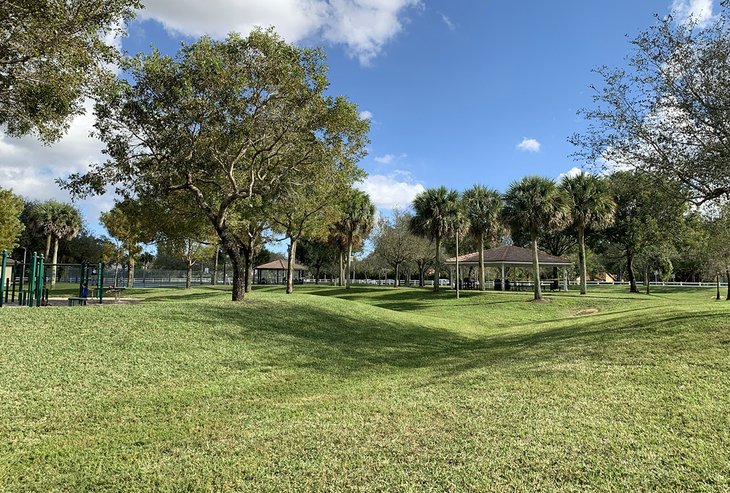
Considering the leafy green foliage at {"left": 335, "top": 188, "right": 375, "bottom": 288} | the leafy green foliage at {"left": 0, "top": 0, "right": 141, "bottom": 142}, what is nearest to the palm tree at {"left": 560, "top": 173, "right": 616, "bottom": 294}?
the leafy green foliage at {"left": 335, "top": 188, "right": 375, "bottom": 288}

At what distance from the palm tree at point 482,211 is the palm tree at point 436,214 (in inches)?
54.1

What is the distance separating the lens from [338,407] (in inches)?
257

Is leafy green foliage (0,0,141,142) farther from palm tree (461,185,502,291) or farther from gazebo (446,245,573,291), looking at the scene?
gazebo (446,245,573,291)

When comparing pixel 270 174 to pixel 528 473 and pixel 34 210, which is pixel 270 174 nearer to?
pixel 528 473

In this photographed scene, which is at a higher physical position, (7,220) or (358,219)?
(358,219)

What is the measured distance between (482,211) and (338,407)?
109 ft

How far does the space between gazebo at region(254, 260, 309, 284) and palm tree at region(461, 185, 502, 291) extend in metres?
27.5

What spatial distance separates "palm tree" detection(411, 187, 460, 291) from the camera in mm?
36562

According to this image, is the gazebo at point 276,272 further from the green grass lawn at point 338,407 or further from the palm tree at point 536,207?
the green grass lawn at point 338,407

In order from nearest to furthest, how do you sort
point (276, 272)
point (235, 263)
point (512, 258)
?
point (235, 263)
point (512, 258)
point (276, 272)

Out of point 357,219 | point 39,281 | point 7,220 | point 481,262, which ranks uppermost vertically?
point 357,219

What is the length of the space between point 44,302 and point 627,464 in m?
18.0

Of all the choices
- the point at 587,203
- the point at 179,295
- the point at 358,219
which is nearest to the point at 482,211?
the point at 587,203

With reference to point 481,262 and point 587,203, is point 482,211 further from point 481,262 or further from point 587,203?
point 587,203
